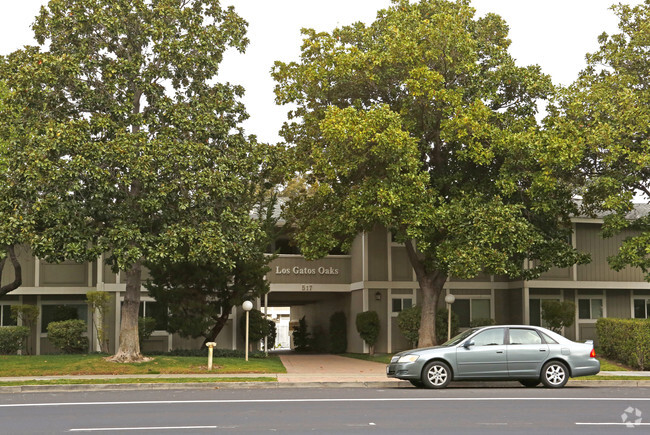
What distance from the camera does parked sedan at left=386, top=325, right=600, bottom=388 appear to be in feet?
53.2

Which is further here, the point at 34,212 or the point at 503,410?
the point at 34,212

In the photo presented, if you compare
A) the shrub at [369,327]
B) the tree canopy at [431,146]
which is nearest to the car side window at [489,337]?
the tree canopy at [431,146]

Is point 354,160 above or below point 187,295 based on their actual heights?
above

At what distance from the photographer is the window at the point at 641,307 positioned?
1318 inches

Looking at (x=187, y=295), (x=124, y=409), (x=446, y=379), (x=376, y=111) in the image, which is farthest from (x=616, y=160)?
(x=124, y=409)

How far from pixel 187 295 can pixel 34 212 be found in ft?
23.3

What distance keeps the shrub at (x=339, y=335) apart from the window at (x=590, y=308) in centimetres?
1009

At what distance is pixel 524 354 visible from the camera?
1634cm

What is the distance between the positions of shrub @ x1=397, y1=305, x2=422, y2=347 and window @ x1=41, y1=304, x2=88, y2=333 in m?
12.4

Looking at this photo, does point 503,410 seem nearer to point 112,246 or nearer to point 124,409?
point 124,409

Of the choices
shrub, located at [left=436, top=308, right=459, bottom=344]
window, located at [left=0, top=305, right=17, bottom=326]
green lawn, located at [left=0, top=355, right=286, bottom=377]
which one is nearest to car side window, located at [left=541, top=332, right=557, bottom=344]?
green lawn, located at [left=0, top=355, right=286, bottom=377]

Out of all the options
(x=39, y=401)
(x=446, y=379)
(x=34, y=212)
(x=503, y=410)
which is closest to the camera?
(x=503, y=410)

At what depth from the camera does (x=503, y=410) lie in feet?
40.4

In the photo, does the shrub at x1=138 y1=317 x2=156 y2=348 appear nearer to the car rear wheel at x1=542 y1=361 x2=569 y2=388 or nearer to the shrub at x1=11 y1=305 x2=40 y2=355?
the shrub at x1=11 y1=305 x2=40 y2=355
